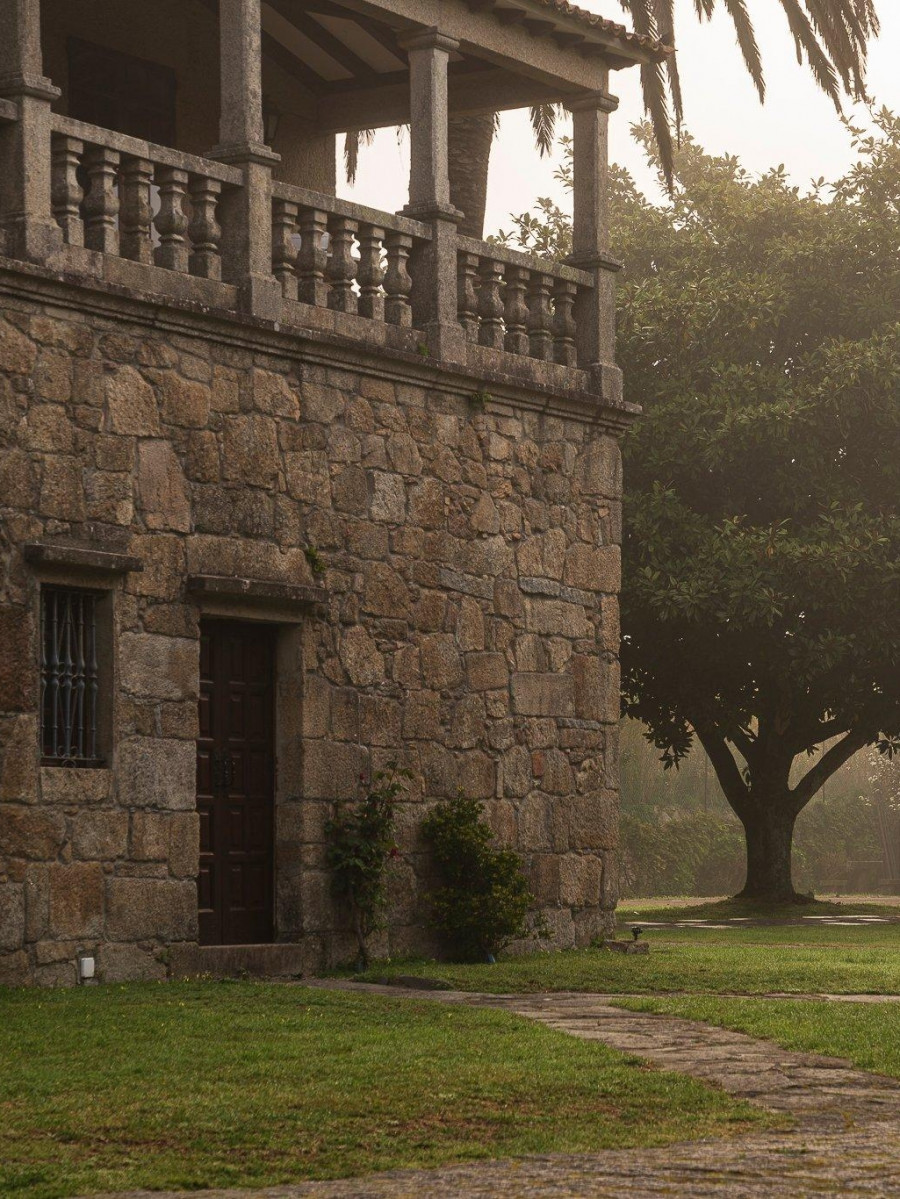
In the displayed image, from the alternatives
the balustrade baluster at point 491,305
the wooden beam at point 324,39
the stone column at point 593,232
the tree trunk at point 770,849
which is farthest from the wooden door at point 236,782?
the tree trunk at point 770,849

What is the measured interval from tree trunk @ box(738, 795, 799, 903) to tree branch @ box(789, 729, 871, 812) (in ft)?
0.55

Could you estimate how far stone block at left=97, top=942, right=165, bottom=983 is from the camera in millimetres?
11695

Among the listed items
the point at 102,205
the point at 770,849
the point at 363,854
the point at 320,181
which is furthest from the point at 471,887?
the point at 770,849

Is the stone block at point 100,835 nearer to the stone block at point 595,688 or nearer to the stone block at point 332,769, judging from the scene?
the stone block at point 332,769

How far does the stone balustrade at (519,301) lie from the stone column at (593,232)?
9 centimetres

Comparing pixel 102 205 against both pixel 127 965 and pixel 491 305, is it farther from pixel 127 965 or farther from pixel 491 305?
pixel 127 965

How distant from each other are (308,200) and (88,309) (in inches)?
85.3

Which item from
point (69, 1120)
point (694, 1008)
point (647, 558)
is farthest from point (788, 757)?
point (69, 1120)

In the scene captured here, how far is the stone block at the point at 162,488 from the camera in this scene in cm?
1223

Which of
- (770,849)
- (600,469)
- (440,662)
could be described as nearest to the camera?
(440,662)

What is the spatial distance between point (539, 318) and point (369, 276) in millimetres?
1783

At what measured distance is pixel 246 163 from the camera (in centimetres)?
1307

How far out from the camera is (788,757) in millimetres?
25328

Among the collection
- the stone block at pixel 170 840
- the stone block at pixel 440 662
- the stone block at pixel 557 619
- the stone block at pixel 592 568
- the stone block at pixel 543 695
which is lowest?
the stone block at pixel 170 840
